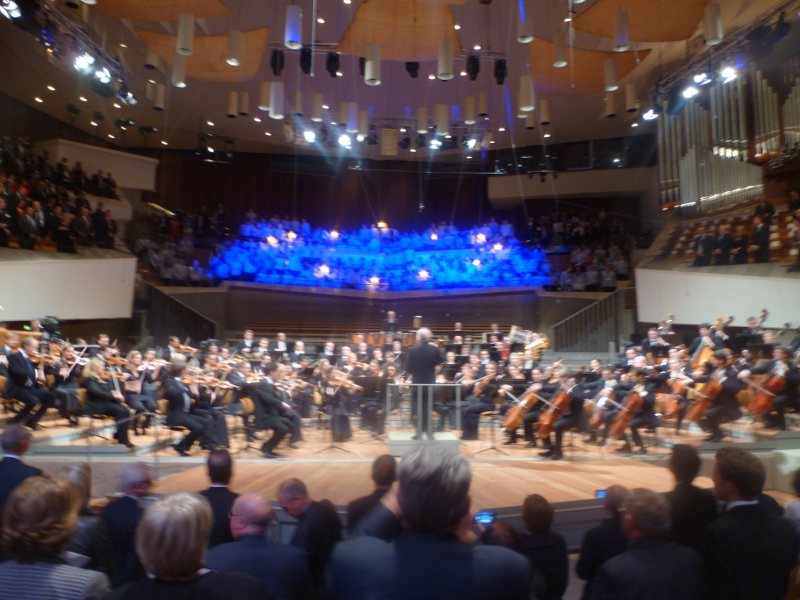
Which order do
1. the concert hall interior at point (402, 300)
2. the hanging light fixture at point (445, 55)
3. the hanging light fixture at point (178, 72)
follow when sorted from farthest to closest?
the hanging light fixture at point (178, 72)
the hanging light fixture at point (445, 55)
the concert hall interior at point (402, 300)

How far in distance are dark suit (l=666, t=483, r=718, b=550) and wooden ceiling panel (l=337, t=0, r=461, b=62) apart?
915cm

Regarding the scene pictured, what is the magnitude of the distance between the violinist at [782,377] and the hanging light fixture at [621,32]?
15.1ft

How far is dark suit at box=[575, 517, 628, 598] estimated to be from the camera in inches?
95.5

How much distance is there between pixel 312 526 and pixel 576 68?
38.2 feet

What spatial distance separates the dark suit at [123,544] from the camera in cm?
254

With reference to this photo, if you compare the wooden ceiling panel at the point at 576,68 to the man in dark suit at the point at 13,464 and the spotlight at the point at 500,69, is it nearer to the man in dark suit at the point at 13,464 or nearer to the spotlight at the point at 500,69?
the spotlight at the point at 500,69

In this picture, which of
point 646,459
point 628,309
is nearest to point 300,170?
point 628,309

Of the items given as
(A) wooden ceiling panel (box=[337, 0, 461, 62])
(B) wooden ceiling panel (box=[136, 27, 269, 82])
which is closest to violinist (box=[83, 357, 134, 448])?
(B) wooden ceiling panel (box=[136, 27, 269, 82])

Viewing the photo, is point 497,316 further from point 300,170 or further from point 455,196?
point 300,170

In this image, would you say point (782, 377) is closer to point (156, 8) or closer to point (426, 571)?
point (426, 571)

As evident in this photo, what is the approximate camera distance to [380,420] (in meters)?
9.08

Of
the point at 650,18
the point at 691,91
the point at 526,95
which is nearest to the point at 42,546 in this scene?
the point at 526,95

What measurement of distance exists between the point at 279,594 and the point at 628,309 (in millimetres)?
14406

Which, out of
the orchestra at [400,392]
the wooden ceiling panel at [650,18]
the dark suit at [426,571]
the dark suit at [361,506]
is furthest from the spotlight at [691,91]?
the dark suit at [426,571]
